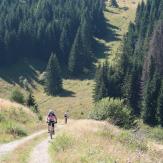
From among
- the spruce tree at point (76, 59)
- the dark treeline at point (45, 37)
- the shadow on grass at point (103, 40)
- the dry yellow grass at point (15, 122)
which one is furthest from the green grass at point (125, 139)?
the shadow on grass at point (103, 40)

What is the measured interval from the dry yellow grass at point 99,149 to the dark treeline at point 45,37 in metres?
125

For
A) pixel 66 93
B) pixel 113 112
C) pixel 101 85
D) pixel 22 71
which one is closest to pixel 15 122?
→ pixel 113 112

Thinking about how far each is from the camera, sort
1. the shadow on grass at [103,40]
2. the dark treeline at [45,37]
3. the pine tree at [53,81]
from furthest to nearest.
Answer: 1. the shadow on grass at [103,40]
2. the dark treeline at [45,37]
3. the pine tree at [53,81]

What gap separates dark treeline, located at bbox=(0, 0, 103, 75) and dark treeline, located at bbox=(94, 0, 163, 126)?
52.2 ft

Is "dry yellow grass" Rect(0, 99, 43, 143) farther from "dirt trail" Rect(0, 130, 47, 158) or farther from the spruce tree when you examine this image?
the spruce tree

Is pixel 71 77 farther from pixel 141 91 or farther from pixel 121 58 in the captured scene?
pixel 141 91

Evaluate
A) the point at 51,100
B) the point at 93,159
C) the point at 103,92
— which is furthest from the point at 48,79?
the point at 93,159

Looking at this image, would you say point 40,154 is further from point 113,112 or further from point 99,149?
point 113,112

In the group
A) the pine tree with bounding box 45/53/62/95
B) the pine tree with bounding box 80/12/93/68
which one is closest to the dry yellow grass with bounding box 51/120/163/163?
the pine tree with bounding box 45/53/62/95

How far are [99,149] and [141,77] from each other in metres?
116

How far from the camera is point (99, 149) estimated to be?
29125 millimetres

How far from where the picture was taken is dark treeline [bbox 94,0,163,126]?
125875 mm

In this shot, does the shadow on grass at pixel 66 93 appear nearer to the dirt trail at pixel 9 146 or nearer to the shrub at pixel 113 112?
the shrub at pixel 113 112

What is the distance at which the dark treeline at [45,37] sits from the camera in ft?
558
